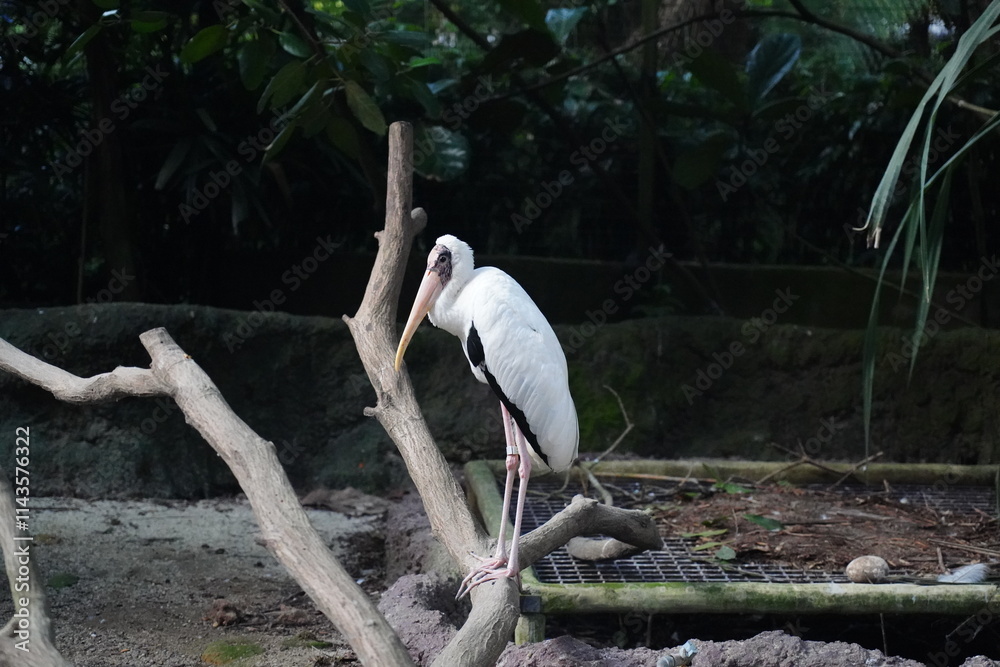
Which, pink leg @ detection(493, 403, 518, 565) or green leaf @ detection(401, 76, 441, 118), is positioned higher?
green leaf @ detection(401, 76, 441, 118)

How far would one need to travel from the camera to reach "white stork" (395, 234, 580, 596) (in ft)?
8.48

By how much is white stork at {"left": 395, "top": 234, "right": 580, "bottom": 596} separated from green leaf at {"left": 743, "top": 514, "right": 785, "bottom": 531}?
1319 millimetres

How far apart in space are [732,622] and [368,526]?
5.69 feet

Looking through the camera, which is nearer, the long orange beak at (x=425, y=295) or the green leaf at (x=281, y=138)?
the long orange beak at (x=425, y=295)

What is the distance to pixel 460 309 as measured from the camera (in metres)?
2.72

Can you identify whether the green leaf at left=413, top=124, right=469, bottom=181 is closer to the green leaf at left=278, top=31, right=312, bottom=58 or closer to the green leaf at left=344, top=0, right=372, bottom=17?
the green leaf at left=278, top=31, right=312, bottom=58

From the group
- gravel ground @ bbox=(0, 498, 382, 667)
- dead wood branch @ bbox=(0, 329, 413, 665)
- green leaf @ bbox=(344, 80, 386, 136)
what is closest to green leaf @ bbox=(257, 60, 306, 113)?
green leaf @ bbox=(344, 80, 386, 136)

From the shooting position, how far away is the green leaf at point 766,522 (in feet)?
11.9

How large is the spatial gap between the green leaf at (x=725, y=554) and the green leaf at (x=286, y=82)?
2.69m

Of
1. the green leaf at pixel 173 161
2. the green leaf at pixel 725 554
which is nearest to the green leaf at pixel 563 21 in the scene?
the green leaf at pixel 173 161

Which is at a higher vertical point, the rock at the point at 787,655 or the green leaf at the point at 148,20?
the green leaf at the point at 148,20

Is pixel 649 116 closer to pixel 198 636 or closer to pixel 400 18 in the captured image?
pixel 400 18

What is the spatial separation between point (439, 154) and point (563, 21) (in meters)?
1.14

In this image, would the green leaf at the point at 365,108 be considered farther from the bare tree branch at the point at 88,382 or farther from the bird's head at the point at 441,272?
the bare tree branch at the point at 88,382
